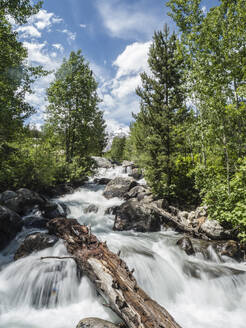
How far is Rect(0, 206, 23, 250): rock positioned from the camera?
22.7 feet

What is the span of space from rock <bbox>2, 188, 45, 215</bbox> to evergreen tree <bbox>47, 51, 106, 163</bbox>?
8050mm

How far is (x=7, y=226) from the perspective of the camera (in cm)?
723

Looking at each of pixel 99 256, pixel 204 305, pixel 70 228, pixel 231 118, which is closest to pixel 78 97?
pixel 231 118

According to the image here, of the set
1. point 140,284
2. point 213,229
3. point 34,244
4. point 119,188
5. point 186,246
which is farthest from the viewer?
point 119,188

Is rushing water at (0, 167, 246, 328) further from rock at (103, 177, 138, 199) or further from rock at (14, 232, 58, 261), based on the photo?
rock at (103, 177, 138, 199)

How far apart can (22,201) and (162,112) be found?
10698 millimetres

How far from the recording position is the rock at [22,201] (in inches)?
364

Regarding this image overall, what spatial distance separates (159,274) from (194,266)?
1.50 meters

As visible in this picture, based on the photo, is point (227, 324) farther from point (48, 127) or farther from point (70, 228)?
point (48, 127)

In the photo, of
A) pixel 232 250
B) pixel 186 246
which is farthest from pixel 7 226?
pixel 232 250

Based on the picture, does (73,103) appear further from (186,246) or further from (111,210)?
(186,246)

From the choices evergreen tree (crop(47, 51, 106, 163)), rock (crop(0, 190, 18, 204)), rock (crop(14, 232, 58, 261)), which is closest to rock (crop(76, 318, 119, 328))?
rock (crop(14, 232, 58, 261))

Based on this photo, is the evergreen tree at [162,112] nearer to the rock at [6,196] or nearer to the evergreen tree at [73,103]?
the evergreen tree at [73,103]

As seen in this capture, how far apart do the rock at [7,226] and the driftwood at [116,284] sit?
304cm
